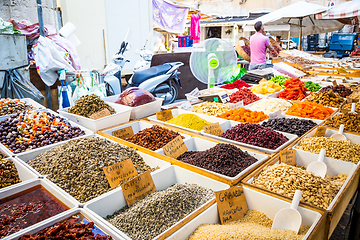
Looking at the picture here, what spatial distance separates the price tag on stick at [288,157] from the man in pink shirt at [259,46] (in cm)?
360

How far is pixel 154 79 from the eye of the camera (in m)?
5.16

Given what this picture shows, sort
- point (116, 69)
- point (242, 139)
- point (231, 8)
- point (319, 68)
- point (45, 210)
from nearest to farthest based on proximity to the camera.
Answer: point (45, 210), point (242, 139), point (116, 69), point (319, 68), point (231, 8)

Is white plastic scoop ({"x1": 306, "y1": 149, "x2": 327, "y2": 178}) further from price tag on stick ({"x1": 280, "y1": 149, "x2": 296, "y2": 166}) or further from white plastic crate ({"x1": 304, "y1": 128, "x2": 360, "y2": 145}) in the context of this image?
white plastic crate ({"x1": 304, "y1": 128, "x2": 360, "y2": 145})

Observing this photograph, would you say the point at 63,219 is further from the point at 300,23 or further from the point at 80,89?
the point at 300,23

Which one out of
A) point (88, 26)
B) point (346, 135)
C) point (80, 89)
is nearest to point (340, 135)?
point (346, 135)

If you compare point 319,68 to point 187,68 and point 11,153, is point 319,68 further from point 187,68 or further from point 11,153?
point 11,153

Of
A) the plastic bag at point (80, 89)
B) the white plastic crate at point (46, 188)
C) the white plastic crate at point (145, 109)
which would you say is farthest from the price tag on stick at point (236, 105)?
the plastic bag at point (80, 89)

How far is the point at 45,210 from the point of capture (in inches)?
41.2

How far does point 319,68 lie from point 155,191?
4687mm

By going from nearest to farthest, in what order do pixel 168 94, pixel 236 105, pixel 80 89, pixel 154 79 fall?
pixel 236 105 < pixel 80 89 < pixel 154 79 < pixel 168 94

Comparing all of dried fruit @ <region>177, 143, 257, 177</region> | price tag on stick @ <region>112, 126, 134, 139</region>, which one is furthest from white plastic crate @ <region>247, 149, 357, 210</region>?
price tag on stick @ <region>112, 126, 134, 139</region>

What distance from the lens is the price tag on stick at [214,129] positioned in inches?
70.8

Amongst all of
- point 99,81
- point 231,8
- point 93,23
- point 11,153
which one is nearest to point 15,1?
point 93,23

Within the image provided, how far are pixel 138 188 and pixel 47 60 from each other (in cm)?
297
